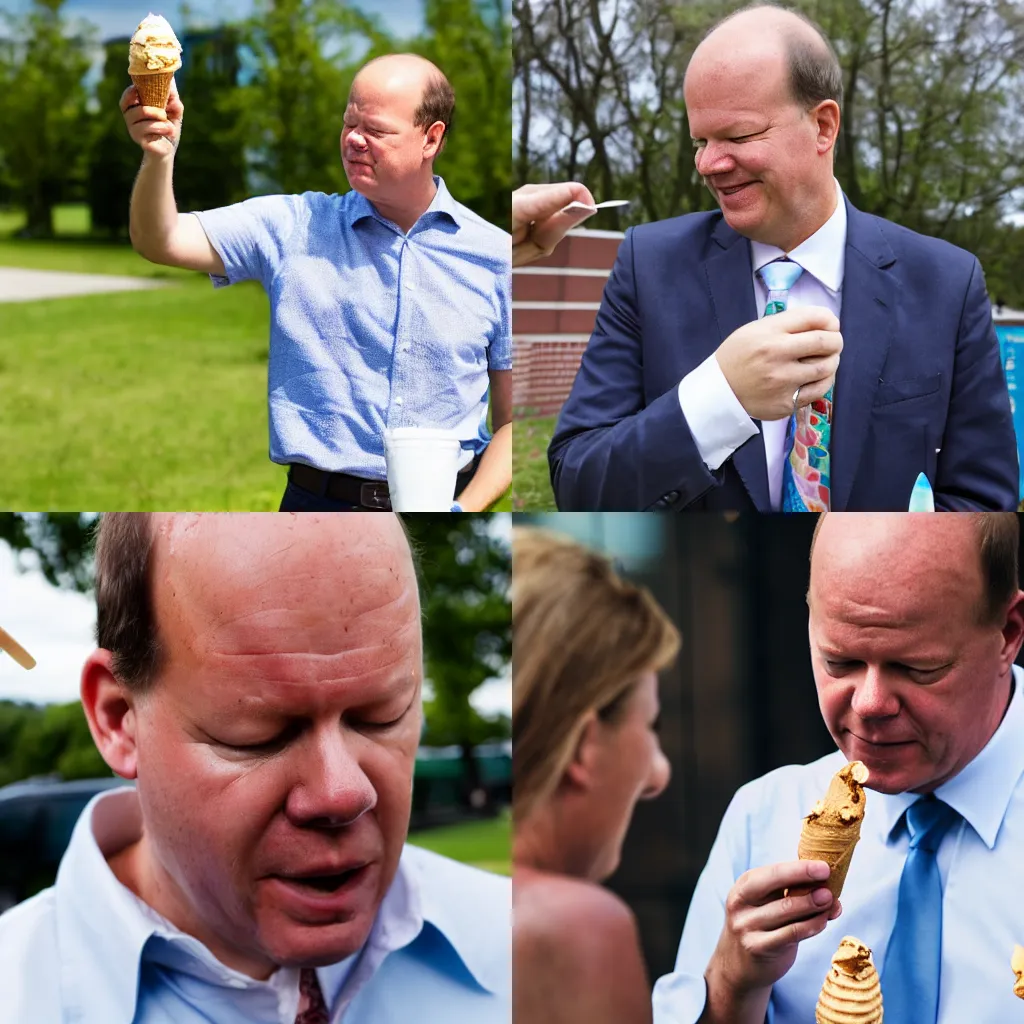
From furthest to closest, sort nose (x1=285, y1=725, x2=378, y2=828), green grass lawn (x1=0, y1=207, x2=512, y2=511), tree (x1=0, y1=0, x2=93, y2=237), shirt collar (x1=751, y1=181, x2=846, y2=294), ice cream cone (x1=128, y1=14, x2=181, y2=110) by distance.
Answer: green grass lawn (x1=0, y1=207, x2=512, y2=511)
tree (x1=0, y1=0, x2=93, y2=237)
shirt collar (x1=751, y1=181, x2=846, y2=294)
ice cream cone (x1=128, y1=14, x2=181, y2=110)
nose (x1=285, y1=725, x2=378, y2=828)

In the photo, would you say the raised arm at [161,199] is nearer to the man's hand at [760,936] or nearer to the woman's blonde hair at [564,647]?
the woman's blonde hair at [564,647]

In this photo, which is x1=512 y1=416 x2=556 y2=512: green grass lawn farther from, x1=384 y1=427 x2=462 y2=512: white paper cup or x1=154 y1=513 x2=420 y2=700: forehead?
x1=154 y1=513 x2=420 y2=700: forehead

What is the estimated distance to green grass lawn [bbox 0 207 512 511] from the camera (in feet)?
16.1

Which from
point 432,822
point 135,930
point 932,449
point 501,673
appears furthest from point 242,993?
point 932,449

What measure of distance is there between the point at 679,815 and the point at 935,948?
710mm

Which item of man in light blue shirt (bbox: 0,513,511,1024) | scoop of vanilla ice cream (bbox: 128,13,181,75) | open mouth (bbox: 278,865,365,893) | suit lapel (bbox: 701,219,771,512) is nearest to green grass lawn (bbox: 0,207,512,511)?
man in light blue shirt (bbox: 0,513,511,1024)

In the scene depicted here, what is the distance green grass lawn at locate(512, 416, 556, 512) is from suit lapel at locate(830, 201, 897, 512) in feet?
2.36

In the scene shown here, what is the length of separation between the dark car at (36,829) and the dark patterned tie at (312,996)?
68 cm

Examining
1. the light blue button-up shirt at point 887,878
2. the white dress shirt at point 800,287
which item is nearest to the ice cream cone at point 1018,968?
the light blue button-up shirt at point 887,878

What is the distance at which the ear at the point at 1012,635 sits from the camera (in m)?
4.43

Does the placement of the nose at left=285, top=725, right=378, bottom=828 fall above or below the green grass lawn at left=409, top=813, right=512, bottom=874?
above

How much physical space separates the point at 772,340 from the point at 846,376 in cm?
21

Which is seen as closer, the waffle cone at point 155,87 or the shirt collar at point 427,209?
the waffle cone at point 155,87

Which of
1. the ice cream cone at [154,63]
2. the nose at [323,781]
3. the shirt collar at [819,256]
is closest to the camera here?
the nose at [323,781]
